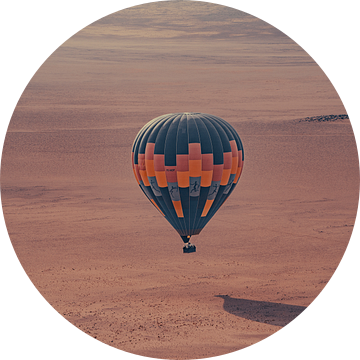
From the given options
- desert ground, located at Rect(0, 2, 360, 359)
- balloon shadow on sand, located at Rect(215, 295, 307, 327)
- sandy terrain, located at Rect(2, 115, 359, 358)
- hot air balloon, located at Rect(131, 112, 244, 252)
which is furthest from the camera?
desert ground, located at Rect(0, 2, 360, 359)

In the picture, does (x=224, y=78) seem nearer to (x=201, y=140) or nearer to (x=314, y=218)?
(x=314, y=218)

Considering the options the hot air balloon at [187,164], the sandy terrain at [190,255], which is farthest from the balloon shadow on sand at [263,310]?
the hot air balloon at [187,164]

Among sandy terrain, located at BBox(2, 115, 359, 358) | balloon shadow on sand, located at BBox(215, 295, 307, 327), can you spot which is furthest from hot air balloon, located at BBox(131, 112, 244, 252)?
balloon shadow on sand, located at BBox(215, 295, 307, 327)

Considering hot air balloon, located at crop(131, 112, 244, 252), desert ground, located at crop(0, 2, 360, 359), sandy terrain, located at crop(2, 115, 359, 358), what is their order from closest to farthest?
hot air balloon, located at crop(131, 112, 244, 252) → sandy terrain, located at crop(2, 115, 359, 358) → desert ground, located at crop(0, 2, 360, 359)

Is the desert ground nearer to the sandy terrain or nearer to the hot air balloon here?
the sandy terrain

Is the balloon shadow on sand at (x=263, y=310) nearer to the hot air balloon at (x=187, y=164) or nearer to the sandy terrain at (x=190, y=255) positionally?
the sandy terrain at (x=190, y=255)

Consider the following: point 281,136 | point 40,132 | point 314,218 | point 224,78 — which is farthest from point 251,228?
point 224,78
